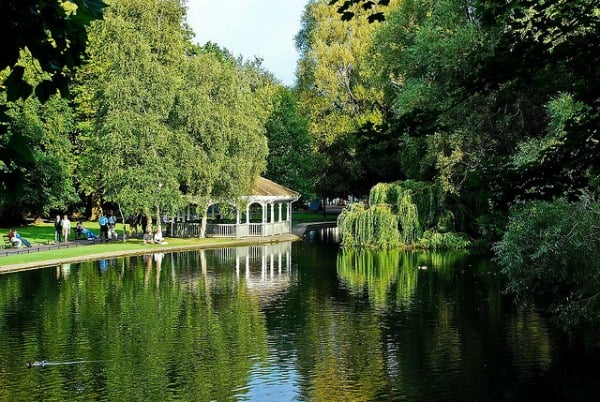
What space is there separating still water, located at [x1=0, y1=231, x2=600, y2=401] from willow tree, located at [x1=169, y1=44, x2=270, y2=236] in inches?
493

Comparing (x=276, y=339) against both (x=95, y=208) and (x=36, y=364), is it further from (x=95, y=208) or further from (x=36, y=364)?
(x=95, y=208)

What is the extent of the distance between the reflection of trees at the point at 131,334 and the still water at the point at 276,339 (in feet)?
0.17

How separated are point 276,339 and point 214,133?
24.9 metres

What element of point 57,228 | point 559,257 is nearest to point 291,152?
point 57,228

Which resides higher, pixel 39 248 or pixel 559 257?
pixel 39 248

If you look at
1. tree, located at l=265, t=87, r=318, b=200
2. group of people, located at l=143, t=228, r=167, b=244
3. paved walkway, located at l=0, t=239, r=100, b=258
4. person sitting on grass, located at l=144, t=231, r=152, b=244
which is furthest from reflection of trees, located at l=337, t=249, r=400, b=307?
tree, located at l=265, t=87, r=318, b=200

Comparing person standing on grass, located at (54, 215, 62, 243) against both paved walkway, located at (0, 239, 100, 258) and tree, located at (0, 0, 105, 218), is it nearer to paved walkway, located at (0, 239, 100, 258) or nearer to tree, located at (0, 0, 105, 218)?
paved walkway, located at (0, 239, 100, 258)

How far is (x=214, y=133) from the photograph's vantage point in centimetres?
4225

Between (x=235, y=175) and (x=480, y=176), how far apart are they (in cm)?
3491

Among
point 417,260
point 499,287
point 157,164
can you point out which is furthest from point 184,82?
point 499,287

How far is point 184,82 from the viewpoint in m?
42.8

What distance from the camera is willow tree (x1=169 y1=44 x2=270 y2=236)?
41.9m

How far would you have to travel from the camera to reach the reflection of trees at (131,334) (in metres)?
14.8

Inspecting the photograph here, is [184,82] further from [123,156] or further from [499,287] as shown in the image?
[499,287]
